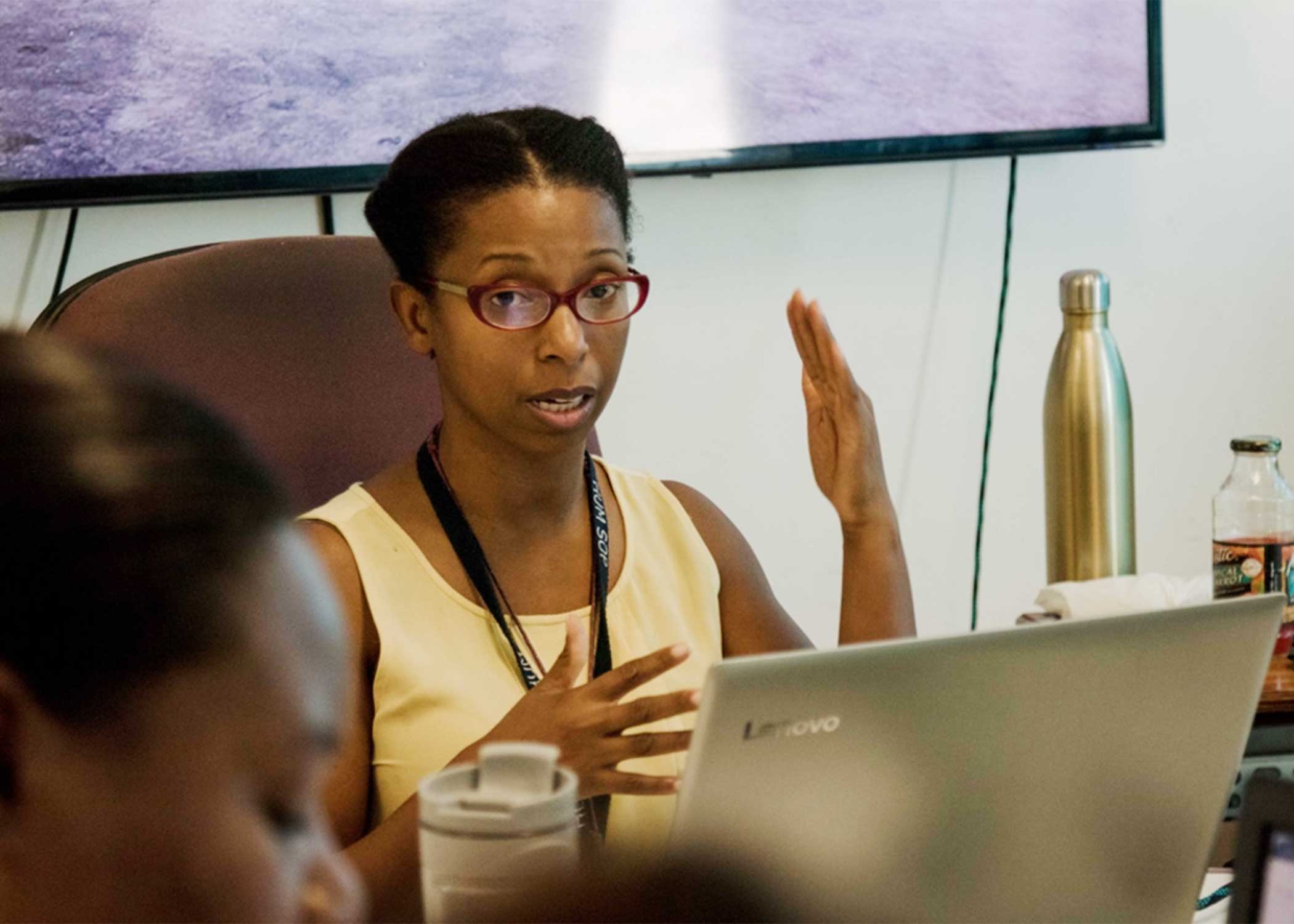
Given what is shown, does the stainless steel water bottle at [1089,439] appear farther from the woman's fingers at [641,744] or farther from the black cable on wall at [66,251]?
the black cable on wall at [66,251]

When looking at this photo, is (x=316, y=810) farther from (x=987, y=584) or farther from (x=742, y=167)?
(x=987, y=584)

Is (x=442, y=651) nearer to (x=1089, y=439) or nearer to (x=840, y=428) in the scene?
(x=840, y=428)

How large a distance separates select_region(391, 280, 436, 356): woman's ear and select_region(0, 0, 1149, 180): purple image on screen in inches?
24.4

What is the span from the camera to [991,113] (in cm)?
220

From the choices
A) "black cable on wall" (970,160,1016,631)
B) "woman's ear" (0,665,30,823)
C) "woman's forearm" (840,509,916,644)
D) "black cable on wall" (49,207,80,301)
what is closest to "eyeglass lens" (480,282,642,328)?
"woman's forearm" (840,509,916,644)

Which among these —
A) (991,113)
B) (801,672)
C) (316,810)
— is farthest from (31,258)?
(316,810)

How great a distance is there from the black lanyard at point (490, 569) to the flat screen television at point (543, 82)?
2.19 feet

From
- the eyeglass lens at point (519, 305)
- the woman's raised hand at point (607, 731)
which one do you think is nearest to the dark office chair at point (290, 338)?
the eyeglass lens at point (519, 305)

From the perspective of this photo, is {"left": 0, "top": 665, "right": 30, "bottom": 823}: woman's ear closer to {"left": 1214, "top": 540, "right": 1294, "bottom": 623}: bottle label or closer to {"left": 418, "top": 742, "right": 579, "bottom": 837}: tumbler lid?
{"left": 418, "top": 742, "right": 579, "bottom": 837}: tumbler lid

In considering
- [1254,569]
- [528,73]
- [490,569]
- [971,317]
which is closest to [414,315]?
[490,569]

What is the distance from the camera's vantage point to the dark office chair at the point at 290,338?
144 centimetres

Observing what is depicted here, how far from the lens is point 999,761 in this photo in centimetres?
85

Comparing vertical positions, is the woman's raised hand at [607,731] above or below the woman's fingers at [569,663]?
below

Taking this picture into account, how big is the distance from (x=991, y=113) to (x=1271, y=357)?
0.60 meters
